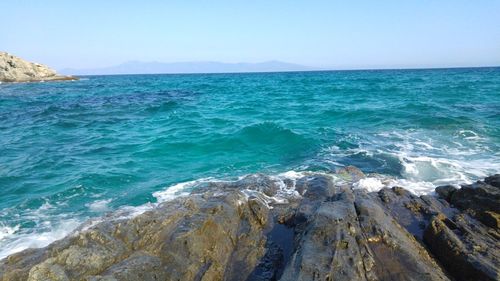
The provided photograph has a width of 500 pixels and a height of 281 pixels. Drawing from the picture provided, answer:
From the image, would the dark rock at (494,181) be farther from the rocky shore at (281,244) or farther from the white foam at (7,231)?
the white foam at (7,231)

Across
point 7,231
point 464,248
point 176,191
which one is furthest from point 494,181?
point 7,231

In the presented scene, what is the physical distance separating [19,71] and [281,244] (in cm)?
9165

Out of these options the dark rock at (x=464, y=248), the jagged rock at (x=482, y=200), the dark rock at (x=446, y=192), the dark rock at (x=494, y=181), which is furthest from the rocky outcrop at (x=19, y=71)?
the dark rock at (x=464, y=248)

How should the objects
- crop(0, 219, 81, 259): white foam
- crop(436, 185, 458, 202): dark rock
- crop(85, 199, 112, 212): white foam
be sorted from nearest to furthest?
crop(0, 219, 81, 259): white foam → crop(436, 185, 458, 202): dark rock → crop(85, 199, 112, 212): white foam

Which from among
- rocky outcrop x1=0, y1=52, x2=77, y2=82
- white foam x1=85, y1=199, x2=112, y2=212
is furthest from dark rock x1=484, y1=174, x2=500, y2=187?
rocky outcrop x1=0, y1=52, x2=77, y2=82

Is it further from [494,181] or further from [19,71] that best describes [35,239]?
[19,71]

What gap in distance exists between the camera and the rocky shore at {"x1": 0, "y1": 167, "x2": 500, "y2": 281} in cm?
586

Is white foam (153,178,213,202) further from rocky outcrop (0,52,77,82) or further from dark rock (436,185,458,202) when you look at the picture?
rocky outcrop (0,52,77,82)

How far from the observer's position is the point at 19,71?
78750 millimetres

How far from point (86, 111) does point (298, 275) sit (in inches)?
1218

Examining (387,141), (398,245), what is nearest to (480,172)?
(387,141)

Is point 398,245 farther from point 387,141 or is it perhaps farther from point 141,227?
point 387,141

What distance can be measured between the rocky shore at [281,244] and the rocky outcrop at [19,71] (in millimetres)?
85946

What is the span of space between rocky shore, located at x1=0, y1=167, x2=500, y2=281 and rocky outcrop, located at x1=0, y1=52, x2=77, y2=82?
85946 mm
